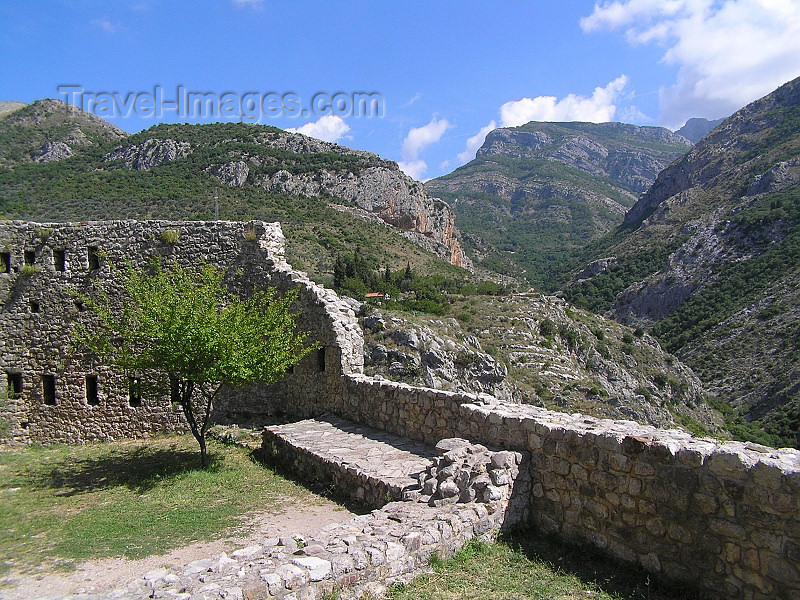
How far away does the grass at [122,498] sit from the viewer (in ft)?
23.1

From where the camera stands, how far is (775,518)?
467 centimetres

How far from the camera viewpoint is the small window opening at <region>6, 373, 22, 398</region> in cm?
1323

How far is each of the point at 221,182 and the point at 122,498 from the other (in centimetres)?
5385

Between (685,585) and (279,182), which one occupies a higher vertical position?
(279,182)

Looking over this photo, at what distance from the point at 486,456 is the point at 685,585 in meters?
2.57

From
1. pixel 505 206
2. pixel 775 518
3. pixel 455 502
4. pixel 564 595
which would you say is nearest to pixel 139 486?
pixel 455 502

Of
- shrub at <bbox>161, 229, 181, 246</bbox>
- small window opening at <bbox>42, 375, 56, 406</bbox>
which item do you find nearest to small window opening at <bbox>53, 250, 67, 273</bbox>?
shrub at <bbox>161, 229, 181, 246</bbox>

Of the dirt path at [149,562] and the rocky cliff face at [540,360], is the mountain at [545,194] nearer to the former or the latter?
the rocky cliff face at [540,360]

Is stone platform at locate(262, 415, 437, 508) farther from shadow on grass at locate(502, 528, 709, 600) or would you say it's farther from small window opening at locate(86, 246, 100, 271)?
small window opening at locate(86, 246, 100, 271)

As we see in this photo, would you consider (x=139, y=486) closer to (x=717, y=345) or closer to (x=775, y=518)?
(x=775, y=518)

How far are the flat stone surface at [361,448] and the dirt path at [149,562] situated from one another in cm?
79

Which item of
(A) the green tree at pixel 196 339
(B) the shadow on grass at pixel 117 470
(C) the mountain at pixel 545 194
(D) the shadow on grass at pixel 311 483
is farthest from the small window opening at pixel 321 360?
(C) the mountain at pixel 545 194

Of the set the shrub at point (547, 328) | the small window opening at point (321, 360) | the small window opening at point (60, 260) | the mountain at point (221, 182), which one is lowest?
the small window opening at point (321, 360)

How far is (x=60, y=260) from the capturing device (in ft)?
43.8
